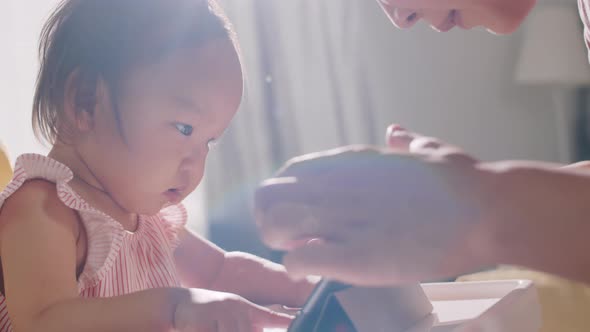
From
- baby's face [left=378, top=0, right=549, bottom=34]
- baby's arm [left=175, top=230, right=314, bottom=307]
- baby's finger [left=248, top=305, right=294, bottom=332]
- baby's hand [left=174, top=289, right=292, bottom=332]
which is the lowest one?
baby's arm [left=175, top=230, right=314, bottom=307]

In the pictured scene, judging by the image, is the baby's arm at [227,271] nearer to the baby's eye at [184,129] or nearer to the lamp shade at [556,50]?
the baby's eye at [184,129]

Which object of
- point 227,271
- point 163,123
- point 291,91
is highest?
point 163,123

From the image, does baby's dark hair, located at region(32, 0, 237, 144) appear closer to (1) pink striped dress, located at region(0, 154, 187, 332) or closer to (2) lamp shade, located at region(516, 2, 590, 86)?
(1) pink striped dress, located at region(0, 154, 187, 332)

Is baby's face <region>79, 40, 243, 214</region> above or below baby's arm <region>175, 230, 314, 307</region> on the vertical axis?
above

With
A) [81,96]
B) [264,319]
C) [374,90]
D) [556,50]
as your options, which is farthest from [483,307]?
[556,50]

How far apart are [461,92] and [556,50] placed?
42cm

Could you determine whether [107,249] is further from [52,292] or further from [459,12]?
[459,12]

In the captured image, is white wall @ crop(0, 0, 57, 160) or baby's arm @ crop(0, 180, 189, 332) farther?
white wall @ crop(0, 0, 57, 160)

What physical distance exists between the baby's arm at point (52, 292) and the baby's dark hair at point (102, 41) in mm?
177

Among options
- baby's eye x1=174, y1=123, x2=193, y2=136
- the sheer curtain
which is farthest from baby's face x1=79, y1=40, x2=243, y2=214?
the sheer curtain

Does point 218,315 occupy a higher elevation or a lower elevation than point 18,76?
lower

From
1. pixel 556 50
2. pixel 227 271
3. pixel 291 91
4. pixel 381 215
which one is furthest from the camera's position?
pixel 556 50

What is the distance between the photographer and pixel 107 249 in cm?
73

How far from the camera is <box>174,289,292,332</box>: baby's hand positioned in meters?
0.61
